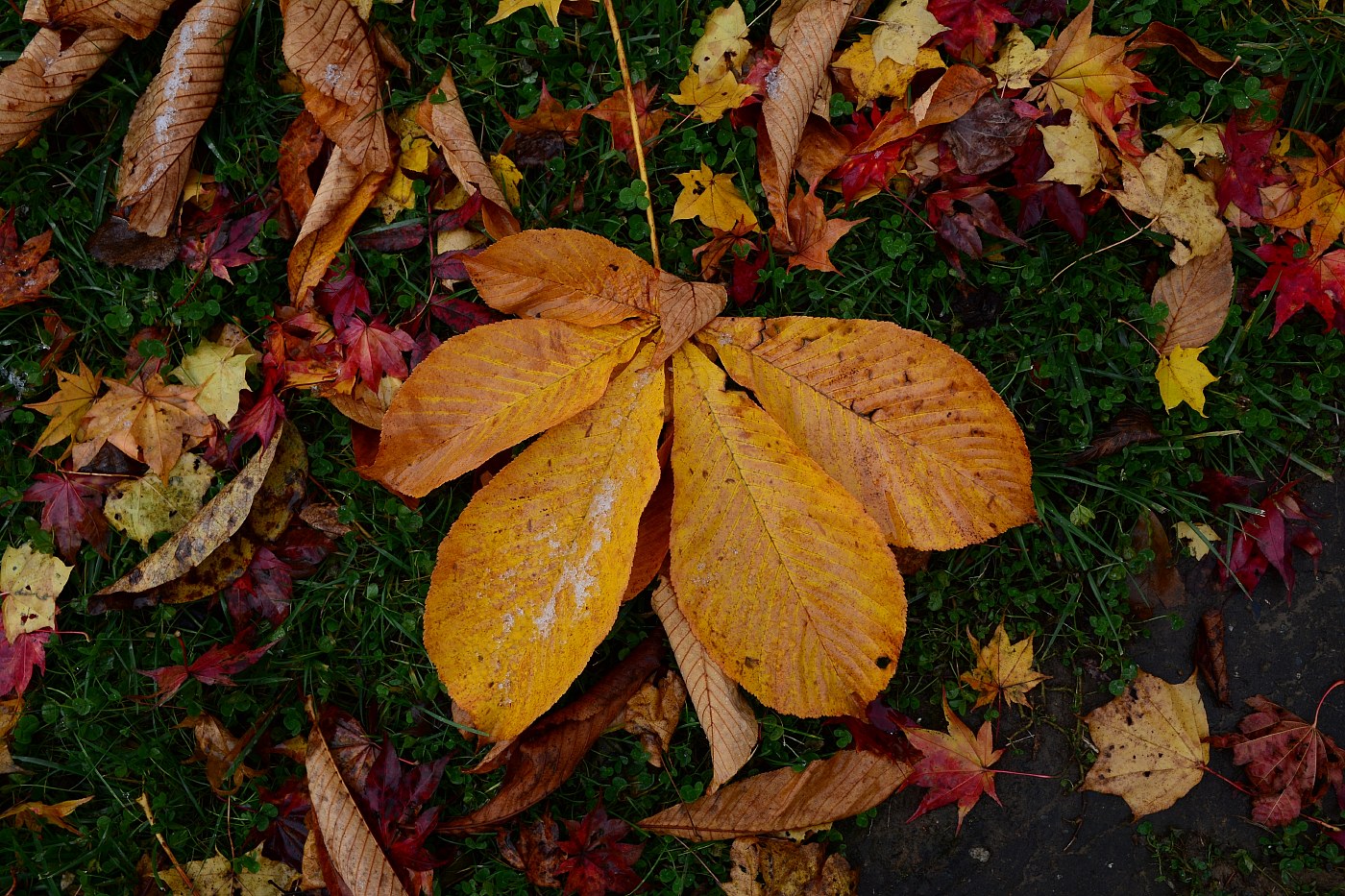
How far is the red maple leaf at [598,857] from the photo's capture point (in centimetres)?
213

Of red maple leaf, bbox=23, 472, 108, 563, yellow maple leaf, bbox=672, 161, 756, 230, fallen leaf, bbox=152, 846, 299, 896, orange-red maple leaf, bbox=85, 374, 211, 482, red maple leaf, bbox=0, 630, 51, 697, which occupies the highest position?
yellow maple leaf, bbox=672, 161, 756, 230

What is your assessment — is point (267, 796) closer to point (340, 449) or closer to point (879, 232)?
point (340, 449)

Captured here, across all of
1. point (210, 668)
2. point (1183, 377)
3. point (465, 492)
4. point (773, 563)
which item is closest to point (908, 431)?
point (773, 563)

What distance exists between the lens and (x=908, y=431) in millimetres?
1748

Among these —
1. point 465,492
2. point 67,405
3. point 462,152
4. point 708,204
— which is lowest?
point 465,492

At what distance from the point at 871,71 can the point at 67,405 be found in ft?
6.83

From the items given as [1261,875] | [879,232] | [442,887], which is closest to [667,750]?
[442,887]

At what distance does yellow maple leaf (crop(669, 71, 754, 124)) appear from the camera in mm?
2094

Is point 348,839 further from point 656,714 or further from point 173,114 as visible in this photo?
point 173,114

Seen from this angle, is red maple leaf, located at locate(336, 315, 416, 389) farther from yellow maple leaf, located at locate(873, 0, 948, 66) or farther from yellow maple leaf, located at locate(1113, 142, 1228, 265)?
yellow maple leaf, located at locate(1113, 142, 1228, 265)

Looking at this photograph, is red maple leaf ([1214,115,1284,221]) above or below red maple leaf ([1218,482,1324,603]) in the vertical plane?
above

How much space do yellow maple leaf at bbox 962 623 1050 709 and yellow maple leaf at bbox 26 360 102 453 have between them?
224 centimetres

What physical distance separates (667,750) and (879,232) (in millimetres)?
1350

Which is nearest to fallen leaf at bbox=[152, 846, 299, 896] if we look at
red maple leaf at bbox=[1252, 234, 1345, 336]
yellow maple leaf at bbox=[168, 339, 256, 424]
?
yellow maple leaf at bbox=[168, 339, 256, 424]
